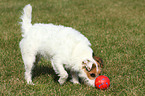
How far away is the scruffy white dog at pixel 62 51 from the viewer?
4.61 m

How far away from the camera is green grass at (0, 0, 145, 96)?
483 cm

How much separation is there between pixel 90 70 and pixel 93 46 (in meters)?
3.39

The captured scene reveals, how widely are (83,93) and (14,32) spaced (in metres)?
5.96

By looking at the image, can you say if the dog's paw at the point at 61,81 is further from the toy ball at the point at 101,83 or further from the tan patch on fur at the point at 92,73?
the toy ball at the point at 101,83

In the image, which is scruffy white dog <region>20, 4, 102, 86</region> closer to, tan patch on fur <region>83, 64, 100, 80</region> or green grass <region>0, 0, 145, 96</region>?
tan patch on fur <region>83, 64, 100, 80</region>

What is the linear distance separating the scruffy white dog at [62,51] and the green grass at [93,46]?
0.43 meters

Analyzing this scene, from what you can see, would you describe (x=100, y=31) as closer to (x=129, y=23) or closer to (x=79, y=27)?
(x=79, y=27)

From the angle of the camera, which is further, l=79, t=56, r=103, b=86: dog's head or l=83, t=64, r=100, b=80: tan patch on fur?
l=83, t=64, r=100, b=80: tan patch on fur

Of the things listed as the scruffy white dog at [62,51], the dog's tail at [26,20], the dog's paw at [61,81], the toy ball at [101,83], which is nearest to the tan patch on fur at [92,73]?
the scruffy white dog at [62,51]

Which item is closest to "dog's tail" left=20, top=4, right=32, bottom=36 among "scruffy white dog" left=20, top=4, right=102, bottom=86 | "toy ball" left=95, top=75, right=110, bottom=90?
"scruffy white dog" left=20, top=4, right=102, bottom=86

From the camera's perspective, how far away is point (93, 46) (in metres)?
7.84

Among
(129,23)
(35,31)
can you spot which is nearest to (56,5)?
(129,23)

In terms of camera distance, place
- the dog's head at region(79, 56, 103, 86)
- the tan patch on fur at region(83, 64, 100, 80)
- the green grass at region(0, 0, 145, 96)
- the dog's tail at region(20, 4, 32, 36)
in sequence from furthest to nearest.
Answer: the dog's tail at region(20, 4, 32, 36), the green grass at region(0, 0, 145, 96), the tan patch on fur at region(83, 64, 100, 80), the dog's head at region(79, 56, 103, 86)

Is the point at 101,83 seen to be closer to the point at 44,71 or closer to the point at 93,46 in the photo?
the point at 44,71
